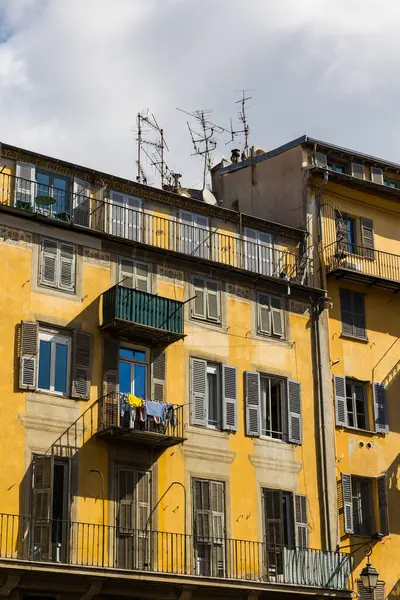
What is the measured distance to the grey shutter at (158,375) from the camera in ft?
98.2

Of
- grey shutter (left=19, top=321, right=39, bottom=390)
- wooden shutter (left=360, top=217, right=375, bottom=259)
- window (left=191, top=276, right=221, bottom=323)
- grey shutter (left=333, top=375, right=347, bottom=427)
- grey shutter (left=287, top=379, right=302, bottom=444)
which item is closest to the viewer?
grey shutter (left=19, top=321, right=39, bottom=390)

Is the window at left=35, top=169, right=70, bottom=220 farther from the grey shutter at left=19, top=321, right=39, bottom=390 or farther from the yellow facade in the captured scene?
the grey shutter at left=19, top=321, right=39, bottom=390

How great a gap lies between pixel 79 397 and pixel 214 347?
4879 millimetres

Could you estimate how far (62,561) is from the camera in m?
26.9

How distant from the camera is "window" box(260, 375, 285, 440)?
Answer: 3216cm

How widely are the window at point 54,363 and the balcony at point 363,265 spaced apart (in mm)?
10009

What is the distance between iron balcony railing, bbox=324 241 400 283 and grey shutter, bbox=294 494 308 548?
7.36 metres

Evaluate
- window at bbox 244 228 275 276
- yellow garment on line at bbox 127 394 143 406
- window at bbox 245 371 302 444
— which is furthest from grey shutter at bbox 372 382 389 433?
yellow garment on line at bbox 127 394 143 406

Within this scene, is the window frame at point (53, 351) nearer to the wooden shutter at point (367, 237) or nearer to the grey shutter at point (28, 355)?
the grey shutter at point (28, 355)

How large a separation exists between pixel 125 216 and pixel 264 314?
506 centimetres

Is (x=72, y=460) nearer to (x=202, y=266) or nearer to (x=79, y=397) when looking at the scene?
(x=79, y=397)

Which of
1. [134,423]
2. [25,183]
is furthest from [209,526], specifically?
[25,183]

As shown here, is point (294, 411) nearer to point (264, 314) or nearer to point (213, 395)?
point (213, 395)

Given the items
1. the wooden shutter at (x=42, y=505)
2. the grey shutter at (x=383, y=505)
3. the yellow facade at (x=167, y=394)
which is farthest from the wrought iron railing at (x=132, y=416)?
the grey shutter at (x=383, y=505)
